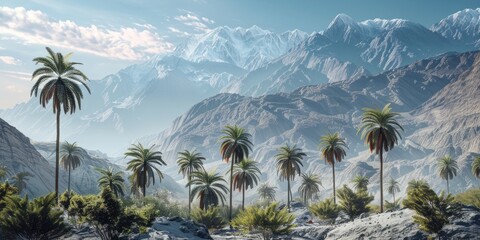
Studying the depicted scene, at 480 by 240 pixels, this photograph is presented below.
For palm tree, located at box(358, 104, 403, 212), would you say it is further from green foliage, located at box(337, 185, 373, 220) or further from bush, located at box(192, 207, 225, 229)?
bush, located at box(192, 207, 225, 229)

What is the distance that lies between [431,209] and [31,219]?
30095 millimetres

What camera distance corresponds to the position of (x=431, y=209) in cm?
3516

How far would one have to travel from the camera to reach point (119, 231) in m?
31.2

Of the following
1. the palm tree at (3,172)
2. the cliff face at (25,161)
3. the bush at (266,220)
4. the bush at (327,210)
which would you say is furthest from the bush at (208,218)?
the cliff face at (25,161)

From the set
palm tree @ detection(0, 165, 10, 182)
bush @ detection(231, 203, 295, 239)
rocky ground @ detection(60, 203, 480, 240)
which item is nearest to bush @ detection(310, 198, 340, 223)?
rocky ground @ detection(60, 203, 480, 240)

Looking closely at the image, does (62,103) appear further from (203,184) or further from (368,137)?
(368,137)

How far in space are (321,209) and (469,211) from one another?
29717mm

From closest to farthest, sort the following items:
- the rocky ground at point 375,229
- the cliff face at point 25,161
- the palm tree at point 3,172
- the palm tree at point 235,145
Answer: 1. the rocky ground at point 375,229
2. the palm tree at point 3,172
3. the palm tree at point 235,145
4. the cliff face at point 25,161

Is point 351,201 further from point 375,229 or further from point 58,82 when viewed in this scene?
point 58,82

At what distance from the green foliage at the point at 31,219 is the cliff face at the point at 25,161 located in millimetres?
120260

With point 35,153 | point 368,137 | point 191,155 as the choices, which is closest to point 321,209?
point 368,137

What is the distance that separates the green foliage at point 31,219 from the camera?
95.2 feet

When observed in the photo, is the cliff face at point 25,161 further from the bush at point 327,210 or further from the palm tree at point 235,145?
the bush at point 327,210

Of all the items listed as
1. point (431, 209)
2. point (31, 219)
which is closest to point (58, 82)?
point (31, 219)
